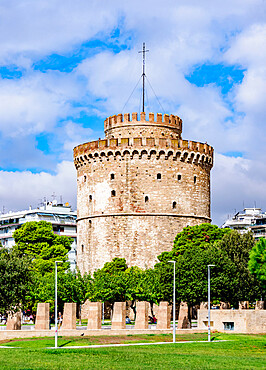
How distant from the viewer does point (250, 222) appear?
371 feet

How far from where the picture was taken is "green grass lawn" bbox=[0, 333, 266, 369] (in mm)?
28859

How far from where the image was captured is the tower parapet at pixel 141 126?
71250 mm

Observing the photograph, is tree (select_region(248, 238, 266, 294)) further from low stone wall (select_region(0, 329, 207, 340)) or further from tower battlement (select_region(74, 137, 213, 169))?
tower battlement (select_region(74, 137, 213, 169))

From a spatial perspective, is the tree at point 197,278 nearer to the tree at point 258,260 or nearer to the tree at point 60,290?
the tree at point 60,290

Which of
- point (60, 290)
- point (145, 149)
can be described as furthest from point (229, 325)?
point (145, 149)

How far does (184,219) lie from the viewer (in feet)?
227

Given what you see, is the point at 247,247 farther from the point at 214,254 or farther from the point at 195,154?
the point at 195,154

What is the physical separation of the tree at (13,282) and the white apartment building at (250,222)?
189 ft

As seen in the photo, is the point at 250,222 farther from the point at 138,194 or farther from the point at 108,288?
the point at 108,288

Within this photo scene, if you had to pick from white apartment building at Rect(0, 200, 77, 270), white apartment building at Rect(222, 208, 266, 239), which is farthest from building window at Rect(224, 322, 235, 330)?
white apartment building at Rect(222, 208, 266, 239)

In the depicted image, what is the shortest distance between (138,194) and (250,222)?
160 feet

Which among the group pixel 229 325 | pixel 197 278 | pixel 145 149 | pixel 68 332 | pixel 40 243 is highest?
pixel 145 149

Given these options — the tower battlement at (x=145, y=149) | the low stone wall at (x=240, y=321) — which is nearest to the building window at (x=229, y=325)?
the low stone wall at (x=240, y=321)

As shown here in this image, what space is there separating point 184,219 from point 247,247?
1130 centimetres
